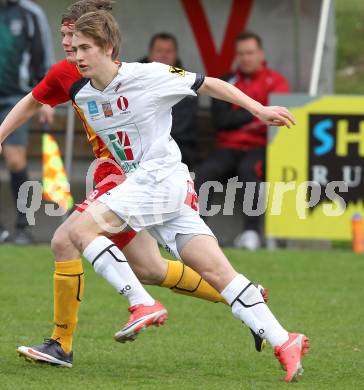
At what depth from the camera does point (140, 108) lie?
578 centimetres

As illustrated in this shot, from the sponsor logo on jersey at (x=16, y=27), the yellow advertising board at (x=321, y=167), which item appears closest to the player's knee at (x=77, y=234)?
the yellow advertising board at (x=321, y=167)

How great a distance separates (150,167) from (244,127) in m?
5.49

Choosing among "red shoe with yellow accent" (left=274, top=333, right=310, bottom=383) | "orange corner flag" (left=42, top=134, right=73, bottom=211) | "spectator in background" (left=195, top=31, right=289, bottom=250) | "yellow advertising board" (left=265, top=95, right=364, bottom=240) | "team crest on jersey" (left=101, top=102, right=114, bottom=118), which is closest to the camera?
"red shoe with yellow accent" (left=274, top=333, right=310, bottom=383)

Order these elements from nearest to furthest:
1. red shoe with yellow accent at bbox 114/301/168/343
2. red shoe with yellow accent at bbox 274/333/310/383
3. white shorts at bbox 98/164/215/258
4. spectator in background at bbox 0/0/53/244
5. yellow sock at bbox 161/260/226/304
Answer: red shoe with yellow accent at bbox 114/301/168/343
red shoe with yellow accent at bbox 274/333/310/383
white shorts at bbox 98/164/215/258
yellow sock at bbox 161/260/226/304
spectator in background at bbox 0/0/53/244

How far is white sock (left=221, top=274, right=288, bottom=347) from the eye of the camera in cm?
562

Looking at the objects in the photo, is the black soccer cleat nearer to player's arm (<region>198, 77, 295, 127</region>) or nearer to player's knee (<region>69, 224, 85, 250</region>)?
player's knee (<region>69, 224, 85, 250</region>)

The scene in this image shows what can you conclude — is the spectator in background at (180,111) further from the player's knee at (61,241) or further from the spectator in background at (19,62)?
the player's knee at (61,241)

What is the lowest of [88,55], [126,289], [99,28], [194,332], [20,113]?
[194,332]

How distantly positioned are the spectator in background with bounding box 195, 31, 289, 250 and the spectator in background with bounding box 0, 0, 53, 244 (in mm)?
1653

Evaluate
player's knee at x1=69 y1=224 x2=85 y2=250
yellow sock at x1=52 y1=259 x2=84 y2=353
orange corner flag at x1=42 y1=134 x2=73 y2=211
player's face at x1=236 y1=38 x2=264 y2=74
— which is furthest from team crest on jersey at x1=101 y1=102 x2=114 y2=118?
player's face at x1=236 y1=38 x2=264 y2=74

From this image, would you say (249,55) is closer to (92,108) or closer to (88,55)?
(92,108)

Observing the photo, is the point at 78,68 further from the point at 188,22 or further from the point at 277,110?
the point at 188,22

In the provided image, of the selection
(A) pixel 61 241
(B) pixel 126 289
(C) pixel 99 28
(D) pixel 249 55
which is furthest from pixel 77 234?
(D) pixel 249 55

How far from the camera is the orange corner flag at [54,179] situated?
446 inches
